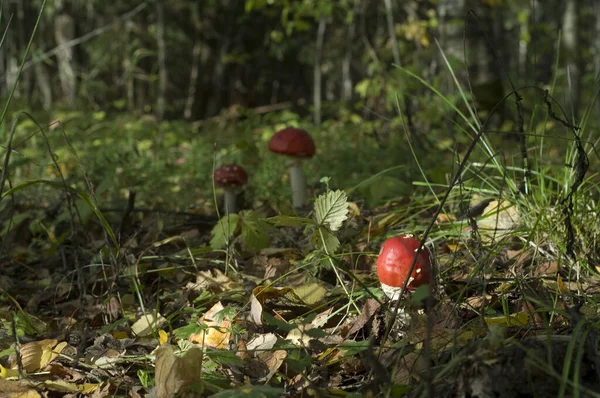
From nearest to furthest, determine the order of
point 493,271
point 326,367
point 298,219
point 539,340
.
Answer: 1. point 539,340
2. point 326,367
3. point 298,219
4. point 493,271

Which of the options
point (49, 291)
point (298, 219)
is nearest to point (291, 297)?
point (298, 219)

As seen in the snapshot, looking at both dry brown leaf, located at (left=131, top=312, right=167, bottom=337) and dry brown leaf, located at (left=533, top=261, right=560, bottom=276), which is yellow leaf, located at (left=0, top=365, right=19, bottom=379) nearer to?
dry brown leaf, located at (left=131, top=312, right=167, bottom=337)

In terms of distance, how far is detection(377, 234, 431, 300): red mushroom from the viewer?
1.78 metres

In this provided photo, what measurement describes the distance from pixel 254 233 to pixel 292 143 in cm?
107

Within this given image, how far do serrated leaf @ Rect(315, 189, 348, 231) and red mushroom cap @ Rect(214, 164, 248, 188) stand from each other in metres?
1.38

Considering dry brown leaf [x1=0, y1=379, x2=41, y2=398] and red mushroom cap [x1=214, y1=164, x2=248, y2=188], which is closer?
dry brown leaf [x1=0, y1=379, x2=41, y2=398]

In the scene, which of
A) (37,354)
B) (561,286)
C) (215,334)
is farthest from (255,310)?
(561,286)

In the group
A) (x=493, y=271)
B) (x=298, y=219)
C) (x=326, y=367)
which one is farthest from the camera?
(x=493, y=271)

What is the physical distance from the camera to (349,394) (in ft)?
4.87

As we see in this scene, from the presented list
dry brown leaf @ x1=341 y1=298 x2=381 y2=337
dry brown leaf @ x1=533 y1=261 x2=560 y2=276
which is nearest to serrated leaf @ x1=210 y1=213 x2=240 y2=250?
dry brown leaf @ x1=341 y1=298 x2=381 y2=337

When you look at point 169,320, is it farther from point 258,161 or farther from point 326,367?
point 258,161

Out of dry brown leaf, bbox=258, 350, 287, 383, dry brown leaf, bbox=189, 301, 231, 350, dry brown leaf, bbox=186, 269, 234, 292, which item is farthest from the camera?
dry brown leaf, bbox=186, 269, 234, 292

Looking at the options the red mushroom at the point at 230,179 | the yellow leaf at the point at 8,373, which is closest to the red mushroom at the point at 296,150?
the red mushroom at the point at 230,179

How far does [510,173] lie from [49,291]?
2.08 meters
